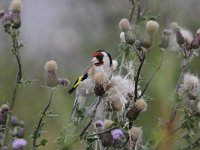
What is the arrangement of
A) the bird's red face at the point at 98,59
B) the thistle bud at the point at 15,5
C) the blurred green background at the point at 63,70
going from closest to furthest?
the blurred green background at the point at 63,70 < the bird's red face at the point at 98,59 < the thistle bud at the point at 15,5

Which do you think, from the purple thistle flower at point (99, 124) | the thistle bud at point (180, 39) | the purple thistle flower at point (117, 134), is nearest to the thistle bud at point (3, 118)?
the purple thistle flower at point (99, 124)

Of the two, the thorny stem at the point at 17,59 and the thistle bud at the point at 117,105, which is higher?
the thorny stem at the point at 17,59

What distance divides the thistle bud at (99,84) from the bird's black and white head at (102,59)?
309 millimetres

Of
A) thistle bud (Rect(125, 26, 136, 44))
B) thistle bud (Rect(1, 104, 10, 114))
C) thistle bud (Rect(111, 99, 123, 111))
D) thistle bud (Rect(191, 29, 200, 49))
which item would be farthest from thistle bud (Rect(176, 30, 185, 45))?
thistle bud (Rect(1, 104, 10, 114))

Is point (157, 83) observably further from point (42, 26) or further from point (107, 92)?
point (42, 26)

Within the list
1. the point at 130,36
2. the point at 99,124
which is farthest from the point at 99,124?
the point at 130,36

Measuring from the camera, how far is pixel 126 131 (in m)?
2.23

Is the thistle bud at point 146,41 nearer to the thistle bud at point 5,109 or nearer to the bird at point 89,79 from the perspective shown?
the bird at point 89,79

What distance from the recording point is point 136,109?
206 centimetres

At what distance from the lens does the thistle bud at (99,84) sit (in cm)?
219

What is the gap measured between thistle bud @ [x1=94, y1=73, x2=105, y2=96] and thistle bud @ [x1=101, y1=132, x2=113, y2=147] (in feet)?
0.54

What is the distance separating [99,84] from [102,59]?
454mm

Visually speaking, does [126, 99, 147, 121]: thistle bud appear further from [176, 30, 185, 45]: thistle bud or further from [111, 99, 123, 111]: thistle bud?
[176, 30, 185, 45]: thistle bud

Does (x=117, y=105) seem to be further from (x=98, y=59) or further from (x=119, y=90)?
(x=98, y=59)
